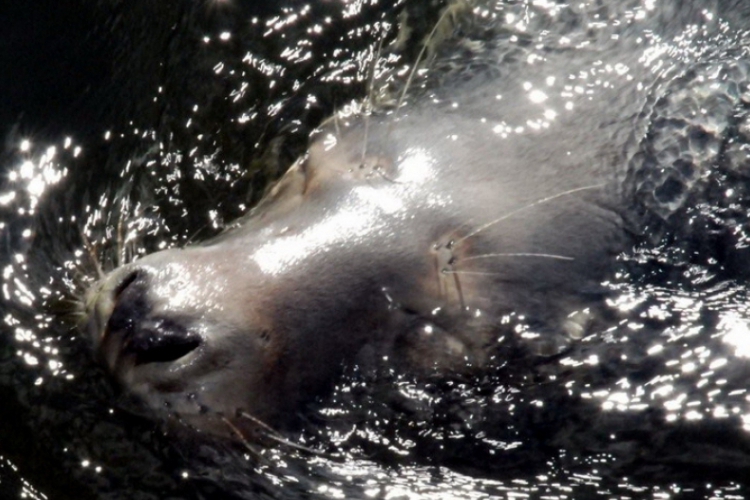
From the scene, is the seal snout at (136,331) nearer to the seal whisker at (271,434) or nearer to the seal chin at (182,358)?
the seal chin at (182,358)

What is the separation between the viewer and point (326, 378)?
338cm

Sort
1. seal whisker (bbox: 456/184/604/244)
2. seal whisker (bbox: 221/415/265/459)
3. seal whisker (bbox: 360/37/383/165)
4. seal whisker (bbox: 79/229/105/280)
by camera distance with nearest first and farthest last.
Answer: seal whisker (bbox: 221/415/265/459) < seal whisker (bbox: 456/184/604/244) < seal whisker (bbox: 360/37/383/165) < seal whisker (bbox: 79/229/105/280)

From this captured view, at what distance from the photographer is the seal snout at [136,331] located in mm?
3178

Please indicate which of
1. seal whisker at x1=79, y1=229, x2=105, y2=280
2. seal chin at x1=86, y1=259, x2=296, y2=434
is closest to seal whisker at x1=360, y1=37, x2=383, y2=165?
seal chin at x1=86, y1=259, x2=296, y2=434

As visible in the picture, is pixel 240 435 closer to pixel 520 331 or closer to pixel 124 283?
pixel 124 283

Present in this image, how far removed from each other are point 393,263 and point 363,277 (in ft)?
0.30

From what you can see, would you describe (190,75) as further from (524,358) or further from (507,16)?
(524,358)

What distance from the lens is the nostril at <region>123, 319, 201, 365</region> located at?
3.17 metres

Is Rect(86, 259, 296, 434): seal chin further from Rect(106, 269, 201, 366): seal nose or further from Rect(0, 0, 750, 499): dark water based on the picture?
→ Rect(0, 0, 750, 499): dark water

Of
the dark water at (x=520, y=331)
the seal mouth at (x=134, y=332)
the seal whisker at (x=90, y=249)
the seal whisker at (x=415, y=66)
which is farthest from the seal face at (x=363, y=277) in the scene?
the seal whisker at (x=90, y=249)

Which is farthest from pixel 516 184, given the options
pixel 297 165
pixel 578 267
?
pixel 297 165

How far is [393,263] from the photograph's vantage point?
11.2 ft

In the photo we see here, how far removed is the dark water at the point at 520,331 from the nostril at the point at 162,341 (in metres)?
0.36

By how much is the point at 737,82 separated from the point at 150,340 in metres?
1.96
